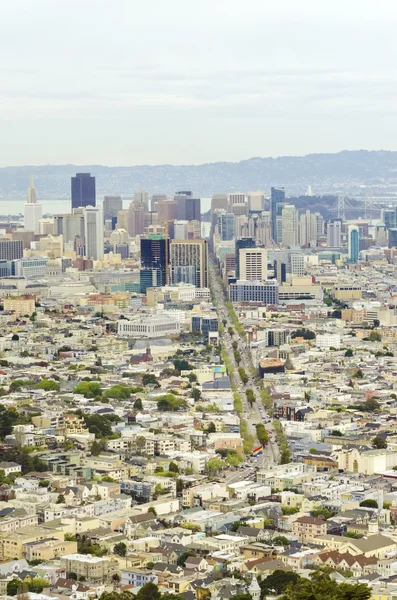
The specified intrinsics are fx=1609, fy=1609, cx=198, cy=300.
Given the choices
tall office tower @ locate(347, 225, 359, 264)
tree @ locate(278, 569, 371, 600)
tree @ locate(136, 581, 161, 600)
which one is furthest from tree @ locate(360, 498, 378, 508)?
tall office tower @ locate(347, 225, 359, 264)

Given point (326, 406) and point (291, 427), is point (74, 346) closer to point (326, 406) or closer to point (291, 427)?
point (326, 406)

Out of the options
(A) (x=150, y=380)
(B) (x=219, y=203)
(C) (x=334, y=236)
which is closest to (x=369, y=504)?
(A) (x=150, y=380)

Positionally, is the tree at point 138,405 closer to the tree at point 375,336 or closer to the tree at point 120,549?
the tree at point 120,549

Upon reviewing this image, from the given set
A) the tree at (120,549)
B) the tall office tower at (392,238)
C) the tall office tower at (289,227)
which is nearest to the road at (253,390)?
the tree at (120,549)

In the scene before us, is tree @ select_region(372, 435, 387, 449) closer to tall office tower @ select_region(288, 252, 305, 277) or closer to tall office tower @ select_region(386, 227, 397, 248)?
tall office tower @ select_region(288, 252, 305, 277)

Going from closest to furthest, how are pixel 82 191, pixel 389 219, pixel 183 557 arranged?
pixel 183 557, pixel 389 219, pixel 82 191

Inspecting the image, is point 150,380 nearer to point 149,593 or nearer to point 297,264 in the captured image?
point 149,593

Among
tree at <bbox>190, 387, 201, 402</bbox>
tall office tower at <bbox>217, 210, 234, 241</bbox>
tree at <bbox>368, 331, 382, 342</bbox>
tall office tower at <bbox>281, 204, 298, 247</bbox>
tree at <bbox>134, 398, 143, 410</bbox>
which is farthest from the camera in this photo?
tall office tower at <bbox>281, 204, 298, 247</bbox>

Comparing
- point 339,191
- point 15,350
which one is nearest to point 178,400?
point 15,350
